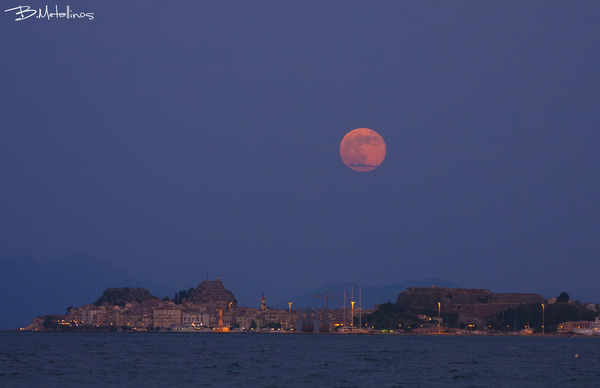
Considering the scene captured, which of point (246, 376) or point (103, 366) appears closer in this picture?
point (246, 376)

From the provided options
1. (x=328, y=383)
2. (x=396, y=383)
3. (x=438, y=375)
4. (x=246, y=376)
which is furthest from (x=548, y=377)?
(x=246, y=376)

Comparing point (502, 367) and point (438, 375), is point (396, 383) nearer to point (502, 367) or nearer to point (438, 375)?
point (438, 375)

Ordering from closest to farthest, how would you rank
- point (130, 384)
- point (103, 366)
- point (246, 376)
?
1. point (130, 384)
2. point (246, 376)
3. point (103, 366)

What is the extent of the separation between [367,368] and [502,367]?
14.0 m

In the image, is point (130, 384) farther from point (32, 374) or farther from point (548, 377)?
point (548, 377)

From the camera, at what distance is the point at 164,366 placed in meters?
75.9

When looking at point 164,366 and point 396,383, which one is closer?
point 396,383

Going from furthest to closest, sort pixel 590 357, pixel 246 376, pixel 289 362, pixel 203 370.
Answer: pixel 590 357
pixel 289 362
pixel 203 370
pixel 246 376

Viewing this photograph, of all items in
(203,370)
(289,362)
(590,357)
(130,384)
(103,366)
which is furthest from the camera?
(590,357)

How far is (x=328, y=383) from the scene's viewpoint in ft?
198

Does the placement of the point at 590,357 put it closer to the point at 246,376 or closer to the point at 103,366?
the point at 246,376

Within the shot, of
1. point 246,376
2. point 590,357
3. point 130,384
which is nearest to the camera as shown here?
point 130,384

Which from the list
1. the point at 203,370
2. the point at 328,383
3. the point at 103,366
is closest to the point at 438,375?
the point at 328,383

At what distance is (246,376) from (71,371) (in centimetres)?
1572
